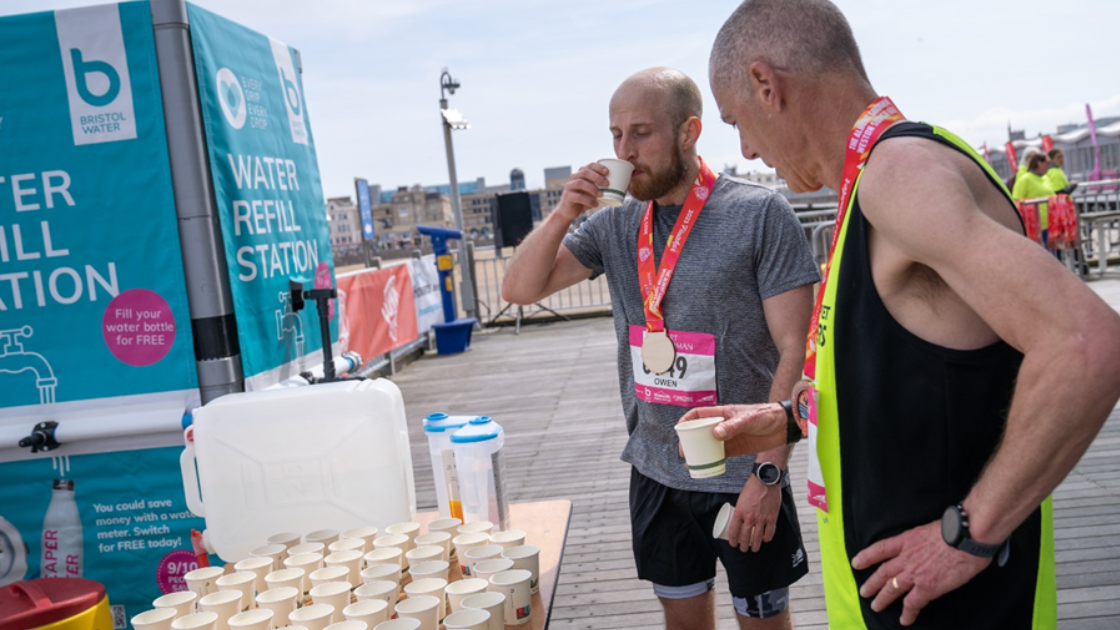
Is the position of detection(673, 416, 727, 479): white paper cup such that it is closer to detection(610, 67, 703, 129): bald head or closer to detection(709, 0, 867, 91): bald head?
detection(709, 0, 867, 91): bald head

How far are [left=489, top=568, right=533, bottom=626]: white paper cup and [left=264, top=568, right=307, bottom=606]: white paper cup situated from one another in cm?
43

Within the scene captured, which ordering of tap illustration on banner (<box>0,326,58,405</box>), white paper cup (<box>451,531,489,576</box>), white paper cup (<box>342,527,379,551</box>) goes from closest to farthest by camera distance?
white paper cup (<box>451,531,489,576</box>), white paper cup (<box>342,527,379,551</box>), tap illustration on banner (<box>0,326,58,405</box>)

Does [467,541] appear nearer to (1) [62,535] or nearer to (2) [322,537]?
(2) [322,537]

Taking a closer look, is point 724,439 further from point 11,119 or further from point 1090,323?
point 11,119

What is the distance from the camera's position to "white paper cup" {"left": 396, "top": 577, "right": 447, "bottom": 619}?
1699 millimetres

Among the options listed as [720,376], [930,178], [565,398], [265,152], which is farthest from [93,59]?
[565,398]

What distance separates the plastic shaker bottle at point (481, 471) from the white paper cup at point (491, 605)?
554mm

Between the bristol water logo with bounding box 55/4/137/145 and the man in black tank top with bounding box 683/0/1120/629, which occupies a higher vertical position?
the bristol water logo with bounding box 55/4/137/145

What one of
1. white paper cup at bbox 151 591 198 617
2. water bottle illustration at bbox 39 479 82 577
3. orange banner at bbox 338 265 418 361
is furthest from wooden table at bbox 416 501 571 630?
orange banner at bbox 338 265 418 361

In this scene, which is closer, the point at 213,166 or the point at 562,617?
the point at 213,166

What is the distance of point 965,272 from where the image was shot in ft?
3.64

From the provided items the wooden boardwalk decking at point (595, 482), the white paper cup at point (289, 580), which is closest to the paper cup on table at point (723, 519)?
the white paper cup at point (289, 580)

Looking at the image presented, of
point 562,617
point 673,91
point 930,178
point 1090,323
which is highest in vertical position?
point 673,91

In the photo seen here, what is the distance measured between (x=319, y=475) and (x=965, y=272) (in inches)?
66.8
